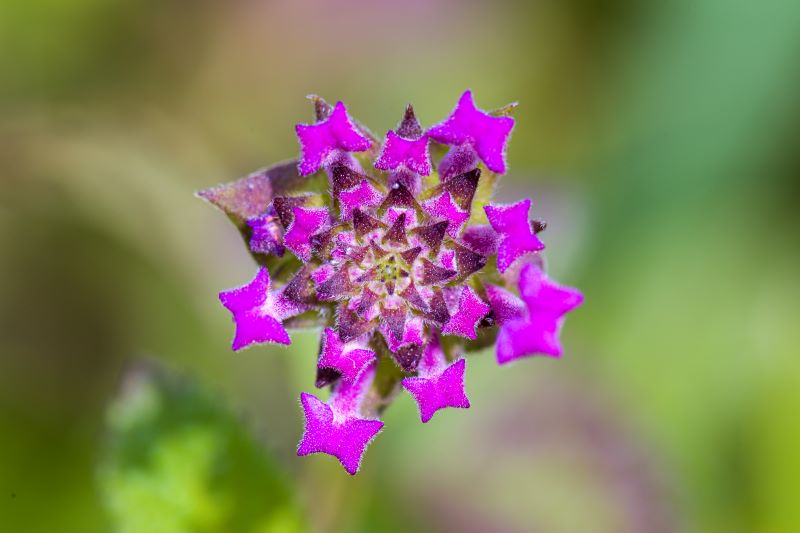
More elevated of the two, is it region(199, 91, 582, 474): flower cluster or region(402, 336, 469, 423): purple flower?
region(199, 91, 582, 474): flower cluster

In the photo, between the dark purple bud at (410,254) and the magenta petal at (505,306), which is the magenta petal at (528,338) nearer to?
the magenta petal at (505,306)

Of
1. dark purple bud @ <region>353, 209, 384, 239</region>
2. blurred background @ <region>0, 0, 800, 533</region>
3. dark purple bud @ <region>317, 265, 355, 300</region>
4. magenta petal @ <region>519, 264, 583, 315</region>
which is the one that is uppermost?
blurred background @ <region>0, 0, 800, 533</region>

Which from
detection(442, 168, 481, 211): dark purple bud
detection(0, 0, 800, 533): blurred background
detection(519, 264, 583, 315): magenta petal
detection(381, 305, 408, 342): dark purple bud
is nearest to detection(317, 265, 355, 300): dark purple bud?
detection(381, 305, 408, 342): dark purple bud

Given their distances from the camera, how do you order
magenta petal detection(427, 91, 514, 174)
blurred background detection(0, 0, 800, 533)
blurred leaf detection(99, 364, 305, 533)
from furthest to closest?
1. blurred background detection(0, 0, 800, 533)
2. blurred leaf detection(99, 364, 305, 533)
3. magenta petal detection(427, 91, 514, 174)

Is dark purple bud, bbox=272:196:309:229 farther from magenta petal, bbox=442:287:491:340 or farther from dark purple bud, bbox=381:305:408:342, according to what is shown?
magenta petal, bbox=442:287:491:340

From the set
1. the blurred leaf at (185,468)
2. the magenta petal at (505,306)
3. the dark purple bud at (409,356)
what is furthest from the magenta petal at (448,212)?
the blurred leaf at (185,468)

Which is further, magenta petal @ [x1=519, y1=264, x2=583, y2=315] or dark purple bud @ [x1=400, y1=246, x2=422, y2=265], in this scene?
magenta petal @ [x1=519, y1=264, x2=583, y2=315]
